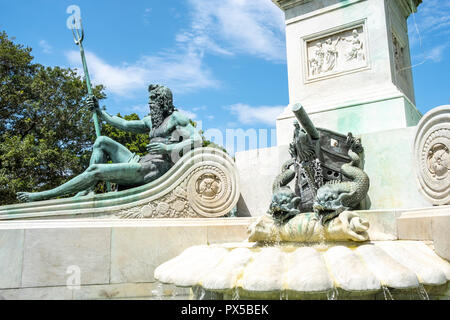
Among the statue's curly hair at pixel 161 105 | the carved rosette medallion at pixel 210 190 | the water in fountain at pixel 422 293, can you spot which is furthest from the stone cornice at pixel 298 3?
the water in fountain at pixel 422 293

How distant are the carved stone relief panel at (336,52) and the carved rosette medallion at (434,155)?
236 centimetres

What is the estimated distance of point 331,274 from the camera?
320 cm

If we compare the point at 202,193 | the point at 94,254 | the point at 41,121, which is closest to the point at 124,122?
the point at 202,193

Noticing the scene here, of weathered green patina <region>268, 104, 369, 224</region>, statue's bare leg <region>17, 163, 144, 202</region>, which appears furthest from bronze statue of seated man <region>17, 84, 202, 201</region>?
weathered green patina <region>268, 104, 369, 224</region>

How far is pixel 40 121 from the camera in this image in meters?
21.5

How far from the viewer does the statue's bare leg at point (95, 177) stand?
19.7 feet

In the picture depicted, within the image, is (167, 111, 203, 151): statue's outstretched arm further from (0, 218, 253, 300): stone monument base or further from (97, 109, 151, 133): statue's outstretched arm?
(0, 218, 253, 300): stone monument base

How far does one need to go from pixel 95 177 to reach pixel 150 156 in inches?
34.9

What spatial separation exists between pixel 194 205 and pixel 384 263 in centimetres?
314

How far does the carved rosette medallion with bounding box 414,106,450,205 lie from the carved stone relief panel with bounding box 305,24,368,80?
236 cm

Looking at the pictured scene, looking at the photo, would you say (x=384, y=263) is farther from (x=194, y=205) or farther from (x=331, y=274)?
(x=194, y=205)

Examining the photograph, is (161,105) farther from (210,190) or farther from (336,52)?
(336,52)
